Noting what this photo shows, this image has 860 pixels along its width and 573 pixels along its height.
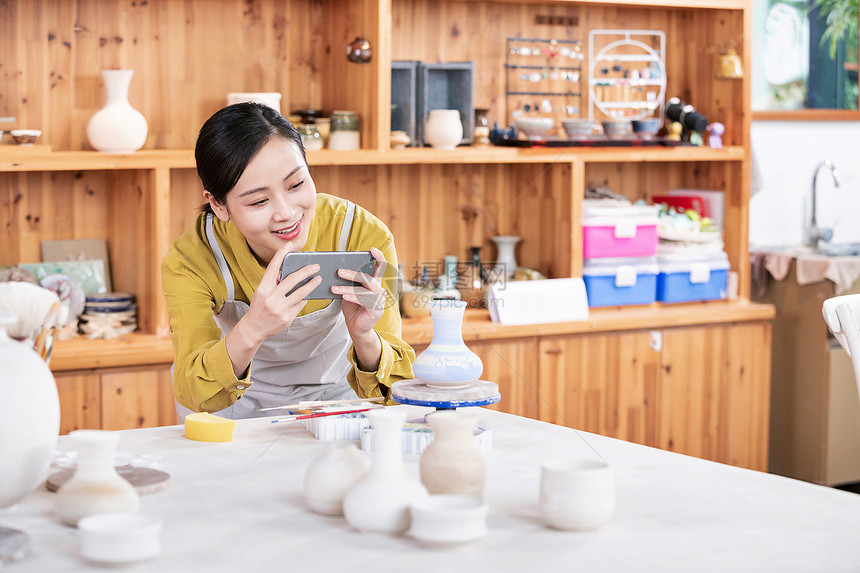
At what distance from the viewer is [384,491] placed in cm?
134

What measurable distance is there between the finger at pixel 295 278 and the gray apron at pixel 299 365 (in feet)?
1.10

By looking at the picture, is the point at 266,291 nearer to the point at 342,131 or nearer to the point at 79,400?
the point at 79,400

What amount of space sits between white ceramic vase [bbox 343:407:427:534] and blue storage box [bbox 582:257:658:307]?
7.57ft

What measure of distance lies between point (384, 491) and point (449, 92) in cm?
246

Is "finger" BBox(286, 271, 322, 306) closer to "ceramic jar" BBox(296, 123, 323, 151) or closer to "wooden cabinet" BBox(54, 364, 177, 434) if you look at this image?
"wooden cabinet" BBox(54, 364, 177, 434)

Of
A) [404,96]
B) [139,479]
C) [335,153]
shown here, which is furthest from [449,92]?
[139,479]

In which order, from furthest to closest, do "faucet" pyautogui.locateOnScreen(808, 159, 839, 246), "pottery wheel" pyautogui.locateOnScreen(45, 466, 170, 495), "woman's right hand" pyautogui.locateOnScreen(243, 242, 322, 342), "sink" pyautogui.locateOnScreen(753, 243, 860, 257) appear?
1. "faucet" pyautogui.locateOnScreen(808, 159, 839, 246)
2. "sink" pyautogui.locateOnScreen(753, 243, 860, 257)
3. "woman's right hand" pyautogui.locateOnScreen(243, 242, 322, 342)
4. "pottery wheel" pyautogui.locateOnScreen(45, 466, 170, 495)

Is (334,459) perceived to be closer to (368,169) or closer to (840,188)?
(368,169)

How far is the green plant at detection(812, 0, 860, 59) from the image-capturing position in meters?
4.41

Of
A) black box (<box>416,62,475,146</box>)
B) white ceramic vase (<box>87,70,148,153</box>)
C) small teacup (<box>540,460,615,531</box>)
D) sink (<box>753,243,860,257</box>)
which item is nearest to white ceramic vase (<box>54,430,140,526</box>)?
small teacup (<box>540,460,615,531</box>)

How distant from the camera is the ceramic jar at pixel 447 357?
5.89 ft

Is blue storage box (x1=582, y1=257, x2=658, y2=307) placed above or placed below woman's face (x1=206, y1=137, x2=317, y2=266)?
below

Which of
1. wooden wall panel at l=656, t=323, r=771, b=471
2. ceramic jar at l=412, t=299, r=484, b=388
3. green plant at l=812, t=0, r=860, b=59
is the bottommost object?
wooden wall panel at l=656, t=323, r=771, b=471

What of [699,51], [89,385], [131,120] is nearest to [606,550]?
[89,385]
